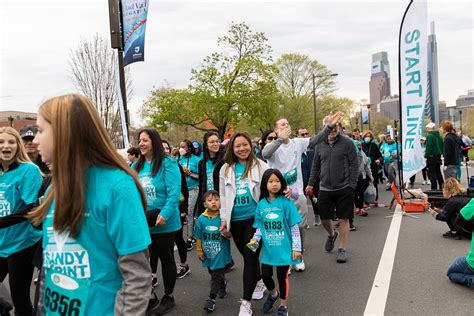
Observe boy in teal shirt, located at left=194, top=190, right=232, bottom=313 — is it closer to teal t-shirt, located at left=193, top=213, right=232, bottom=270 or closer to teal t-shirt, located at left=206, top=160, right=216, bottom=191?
teal t-shirt, located at left=193, top=213, right=232, bottom=270

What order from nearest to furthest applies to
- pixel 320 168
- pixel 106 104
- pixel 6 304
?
pixel 6 304, pixel 320 168, pixel 106 104

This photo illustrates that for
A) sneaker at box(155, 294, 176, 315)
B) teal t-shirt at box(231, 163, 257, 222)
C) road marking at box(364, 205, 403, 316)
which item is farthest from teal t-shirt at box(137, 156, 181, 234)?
road marking at box(364, 205, 403, 316)

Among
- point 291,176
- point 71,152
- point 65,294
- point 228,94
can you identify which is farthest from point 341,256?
point 228,94

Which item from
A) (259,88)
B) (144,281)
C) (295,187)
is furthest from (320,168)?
(259,88)

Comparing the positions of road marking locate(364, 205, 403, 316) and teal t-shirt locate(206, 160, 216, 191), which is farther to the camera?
teal t-shirt locate(206, 160, 216, 191)

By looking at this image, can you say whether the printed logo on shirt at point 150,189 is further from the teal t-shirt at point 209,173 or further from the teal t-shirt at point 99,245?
the teal t-shirt at point 99,245

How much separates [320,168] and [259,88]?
2584cm

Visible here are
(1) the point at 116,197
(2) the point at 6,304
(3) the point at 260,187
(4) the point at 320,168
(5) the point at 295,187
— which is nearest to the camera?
(1) the point at 116,197

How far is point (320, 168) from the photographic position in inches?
258

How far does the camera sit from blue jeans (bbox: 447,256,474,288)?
186 inches

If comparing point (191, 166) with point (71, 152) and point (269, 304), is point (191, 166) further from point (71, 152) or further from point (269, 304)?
point (71, 152)

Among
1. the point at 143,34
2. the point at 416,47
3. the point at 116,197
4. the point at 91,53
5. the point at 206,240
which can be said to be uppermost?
the point at 91,53

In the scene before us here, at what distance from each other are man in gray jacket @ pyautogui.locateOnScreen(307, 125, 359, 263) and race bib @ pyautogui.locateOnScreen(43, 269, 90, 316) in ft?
15.9

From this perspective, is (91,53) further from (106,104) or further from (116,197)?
(116,197)
